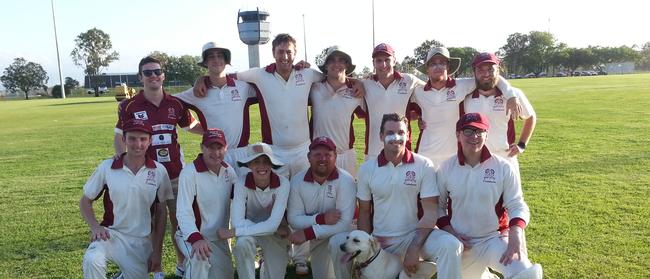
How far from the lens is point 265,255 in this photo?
182 inches

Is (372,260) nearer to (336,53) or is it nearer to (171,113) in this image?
(336,53)

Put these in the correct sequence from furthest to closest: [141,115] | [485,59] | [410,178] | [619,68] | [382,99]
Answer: [619,68], [382,99], [141,115], [485,59], [410,178]

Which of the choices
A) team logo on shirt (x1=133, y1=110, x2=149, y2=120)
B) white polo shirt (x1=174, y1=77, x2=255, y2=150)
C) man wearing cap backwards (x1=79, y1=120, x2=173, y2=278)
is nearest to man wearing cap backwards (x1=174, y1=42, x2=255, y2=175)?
white polo shirt (x1=174, y1=77, x2=255, y2=150)

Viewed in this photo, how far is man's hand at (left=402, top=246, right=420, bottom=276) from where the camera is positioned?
410cm

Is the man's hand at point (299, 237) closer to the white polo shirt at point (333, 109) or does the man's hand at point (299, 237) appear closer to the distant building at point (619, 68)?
the white polo shirt at point (333, 109)

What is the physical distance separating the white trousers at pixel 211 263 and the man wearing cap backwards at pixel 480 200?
2.06 meters

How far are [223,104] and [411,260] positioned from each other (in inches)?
105

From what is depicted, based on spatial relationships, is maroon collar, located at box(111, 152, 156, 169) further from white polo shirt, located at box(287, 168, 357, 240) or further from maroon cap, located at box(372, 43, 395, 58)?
maroon cap, located at box(372, 43, 395, 58)

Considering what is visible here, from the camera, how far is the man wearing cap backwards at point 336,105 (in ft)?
18.3

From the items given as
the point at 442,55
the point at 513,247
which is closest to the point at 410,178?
the point at 513,247

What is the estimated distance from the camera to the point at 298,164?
5.56 metres

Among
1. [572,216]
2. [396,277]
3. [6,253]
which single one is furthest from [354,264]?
[6,253]

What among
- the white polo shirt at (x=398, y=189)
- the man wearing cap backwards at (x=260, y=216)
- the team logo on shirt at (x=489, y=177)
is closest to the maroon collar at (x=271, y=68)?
the man wearing cap backwards at (x=260, y=216)

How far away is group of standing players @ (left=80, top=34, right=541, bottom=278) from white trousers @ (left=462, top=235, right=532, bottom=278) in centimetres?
1
